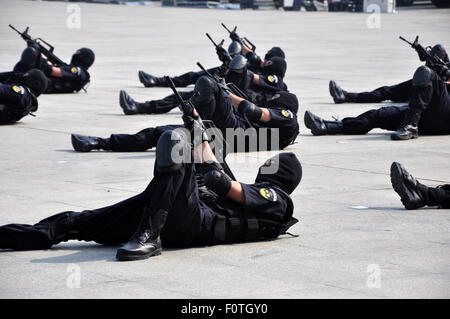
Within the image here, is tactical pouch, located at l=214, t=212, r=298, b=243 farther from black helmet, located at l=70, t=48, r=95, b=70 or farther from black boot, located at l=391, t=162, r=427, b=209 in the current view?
black helmet, located at l=70, t=48, r=95, b=70

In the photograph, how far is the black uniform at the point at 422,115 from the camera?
11898 millimetres

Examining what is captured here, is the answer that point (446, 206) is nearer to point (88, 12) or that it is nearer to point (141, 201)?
point (141, 201)

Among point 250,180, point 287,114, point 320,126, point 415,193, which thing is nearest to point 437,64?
point 320,126

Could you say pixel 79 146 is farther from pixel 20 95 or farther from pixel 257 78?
pixel 257 78

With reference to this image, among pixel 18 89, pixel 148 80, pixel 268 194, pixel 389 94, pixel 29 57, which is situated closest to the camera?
pixel 268 194

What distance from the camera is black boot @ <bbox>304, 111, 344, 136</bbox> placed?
12.8m

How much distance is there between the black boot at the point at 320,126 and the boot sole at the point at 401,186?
476cm

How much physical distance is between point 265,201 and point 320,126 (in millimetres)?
6223

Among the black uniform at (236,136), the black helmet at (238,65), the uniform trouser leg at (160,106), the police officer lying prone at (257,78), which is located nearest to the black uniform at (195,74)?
the police officer lying prone at (257,78)

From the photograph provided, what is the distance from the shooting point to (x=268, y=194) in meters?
6.72

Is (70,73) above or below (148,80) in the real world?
above

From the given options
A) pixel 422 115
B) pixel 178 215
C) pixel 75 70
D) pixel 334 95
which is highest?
pixel 178 215

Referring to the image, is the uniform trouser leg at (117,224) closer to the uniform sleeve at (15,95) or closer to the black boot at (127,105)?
the uniform sleeve at (15,95)

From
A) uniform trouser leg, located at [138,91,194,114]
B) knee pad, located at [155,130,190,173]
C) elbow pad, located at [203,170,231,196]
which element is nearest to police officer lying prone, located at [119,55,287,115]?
uniform trouser leg, located at [138,91,194,114]
